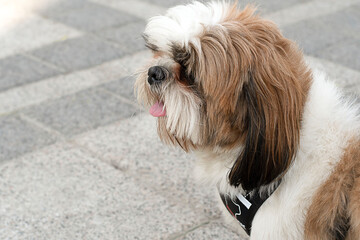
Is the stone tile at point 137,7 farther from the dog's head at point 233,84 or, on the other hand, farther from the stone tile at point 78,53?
A: the dog's head at point 233,84

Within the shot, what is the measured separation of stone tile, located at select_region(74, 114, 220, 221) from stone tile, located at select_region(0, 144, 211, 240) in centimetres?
8

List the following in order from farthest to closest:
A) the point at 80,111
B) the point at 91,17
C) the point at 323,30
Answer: the point at 91,17 → the point at 323,30 → the point at 80,111

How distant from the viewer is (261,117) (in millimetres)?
2150

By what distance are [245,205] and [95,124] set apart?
2.05 meters

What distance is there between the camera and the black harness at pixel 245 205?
2.38m

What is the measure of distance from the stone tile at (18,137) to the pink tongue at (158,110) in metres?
1.73

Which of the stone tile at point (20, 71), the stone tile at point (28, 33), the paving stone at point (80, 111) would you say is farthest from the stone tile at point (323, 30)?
the stone tile at point (20, 71)

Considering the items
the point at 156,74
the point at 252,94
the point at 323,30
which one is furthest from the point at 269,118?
the point at 323,30

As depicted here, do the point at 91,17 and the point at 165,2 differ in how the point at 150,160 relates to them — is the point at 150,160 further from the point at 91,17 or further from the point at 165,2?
the point at 165,2

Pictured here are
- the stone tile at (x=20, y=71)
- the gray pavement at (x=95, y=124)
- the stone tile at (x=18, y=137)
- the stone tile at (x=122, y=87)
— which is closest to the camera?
the gray pavement at (x=95, y=124)

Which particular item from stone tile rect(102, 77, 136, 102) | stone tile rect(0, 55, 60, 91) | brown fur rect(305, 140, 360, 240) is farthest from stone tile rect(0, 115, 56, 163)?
brown fur rect(305, 140, 360, 240)

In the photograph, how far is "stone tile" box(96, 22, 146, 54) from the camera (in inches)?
217

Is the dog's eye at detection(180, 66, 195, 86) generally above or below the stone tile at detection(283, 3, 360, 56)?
above

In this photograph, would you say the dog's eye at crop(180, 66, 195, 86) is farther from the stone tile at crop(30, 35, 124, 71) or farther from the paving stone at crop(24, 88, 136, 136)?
the stone tile at crop(30, 35, 124, 71)
